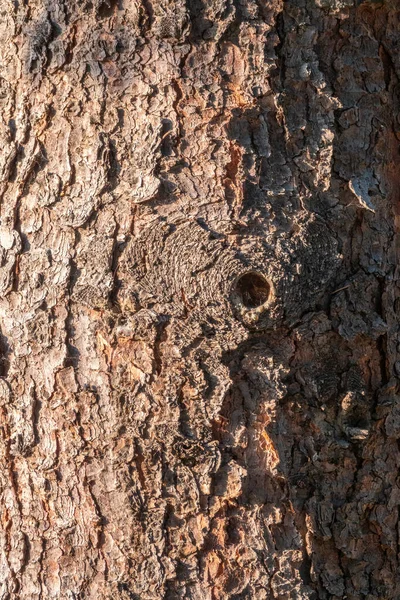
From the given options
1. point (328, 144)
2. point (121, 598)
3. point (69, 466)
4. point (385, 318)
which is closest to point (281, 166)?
point (328, 144)

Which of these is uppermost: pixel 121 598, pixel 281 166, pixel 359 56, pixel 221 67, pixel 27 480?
pixel 359 56

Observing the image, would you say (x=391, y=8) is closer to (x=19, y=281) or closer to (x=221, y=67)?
(x=221, y=67)

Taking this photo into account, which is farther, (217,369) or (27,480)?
(27,480)

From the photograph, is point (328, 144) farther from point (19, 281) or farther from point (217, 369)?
point (19, 281)

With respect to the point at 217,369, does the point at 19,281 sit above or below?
above
